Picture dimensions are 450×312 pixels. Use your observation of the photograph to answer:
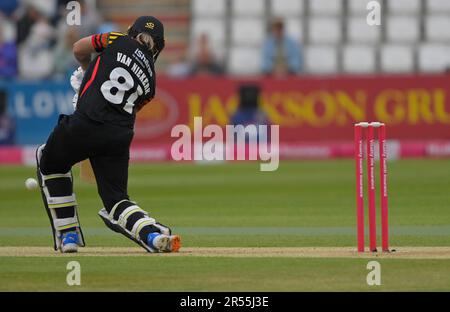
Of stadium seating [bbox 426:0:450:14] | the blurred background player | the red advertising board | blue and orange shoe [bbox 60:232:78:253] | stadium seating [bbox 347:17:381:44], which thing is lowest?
blue and orange shoe [bbox 60:232:78:253]

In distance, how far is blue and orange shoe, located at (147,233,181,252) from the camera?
8.17 metres

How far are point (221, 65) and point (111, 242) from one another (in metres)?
12.7

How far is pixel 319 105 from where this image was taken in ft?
65.5

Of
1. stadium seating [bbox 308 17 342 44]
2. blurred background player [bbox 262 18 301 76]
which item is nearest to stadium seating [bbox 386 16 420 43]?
stadium seating [bbox 308 17 342 44]

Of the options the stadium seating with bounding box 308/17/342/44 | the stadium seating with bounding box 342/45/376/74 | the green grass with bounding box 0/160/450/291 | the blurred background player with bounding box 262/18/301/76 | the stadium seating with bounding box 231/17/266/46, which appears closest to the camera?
the green grass with bounding box 0/160/450/291

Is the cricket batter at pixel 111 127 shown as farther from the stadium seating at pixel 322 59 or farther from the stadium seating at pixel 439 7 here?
the stadium seating at pixel 439 7

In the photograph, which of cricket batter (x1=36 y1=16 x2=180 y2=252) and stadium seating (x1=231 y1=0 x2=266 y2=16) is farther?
stadium seating (x1=231 y1=0 x2=266 y2=16)

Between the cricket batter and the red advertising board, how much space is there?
11.6 m

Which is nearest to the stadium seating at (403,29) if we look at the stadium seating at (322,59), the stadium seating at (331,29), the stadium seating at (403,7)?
the stadium seating at (331,29)

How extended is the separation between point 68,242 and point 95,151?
0.70 metres

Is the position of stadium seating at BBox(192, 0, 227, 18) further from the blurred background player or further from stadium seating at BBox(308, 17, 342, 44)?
the blurred background player

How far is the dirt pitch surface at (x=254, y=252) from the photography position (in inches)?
323

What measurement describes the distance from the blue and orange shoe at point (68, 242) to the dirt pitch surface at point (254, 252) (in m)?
0.05

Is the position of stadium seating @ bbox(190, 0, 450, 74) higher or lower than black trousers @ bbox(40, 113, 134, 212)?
higher
